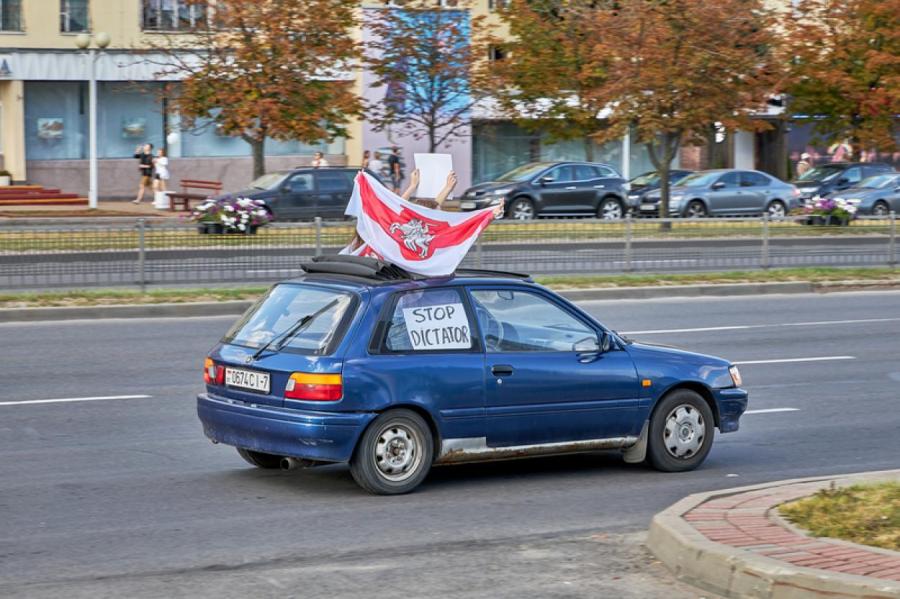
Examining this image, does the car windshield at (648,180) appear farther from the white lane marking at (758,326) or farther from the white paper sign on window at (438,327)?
the white paper sign on window at (438,327)

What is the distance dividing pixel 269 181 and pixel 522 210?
24.1 feet

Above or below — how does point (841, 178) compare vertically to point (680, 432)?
above

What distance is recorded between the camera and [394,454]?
8.64 m

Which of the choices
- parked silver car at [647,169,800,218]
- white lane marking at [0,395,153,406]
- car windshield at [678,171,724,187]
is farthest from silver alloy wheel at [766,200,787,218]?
white lane marking at [0,395,153,406]

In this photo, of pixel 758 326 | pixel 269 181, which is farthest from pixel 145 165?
pixel 758 326

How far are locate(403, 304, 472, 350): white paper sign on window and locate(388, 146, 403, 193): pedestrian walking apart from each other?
35.1 meters

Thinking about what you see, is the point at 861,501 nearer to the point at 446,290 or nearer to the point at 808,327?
the point at 446,290

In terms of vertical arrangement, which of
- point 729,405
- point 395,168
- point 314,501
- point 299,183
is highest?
point 395,168

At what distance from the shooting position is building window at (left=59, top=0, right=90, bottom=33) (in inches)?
1763

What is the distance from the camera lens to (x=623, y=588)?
665cm

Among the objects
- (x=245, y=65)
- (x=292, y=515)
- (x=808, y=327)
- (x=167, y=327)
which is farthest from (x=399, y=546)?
(x=245, y=65)

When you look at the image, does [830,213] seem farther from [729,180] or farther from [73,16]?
[73,16]

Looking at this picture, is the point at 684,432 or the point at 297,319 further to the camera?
the point at 684,432

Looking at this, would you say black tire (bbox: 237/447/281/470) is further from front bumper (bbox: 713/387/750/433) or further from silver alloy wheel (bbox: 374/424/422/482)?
front bumper (bbox: 713/387/750/433)
